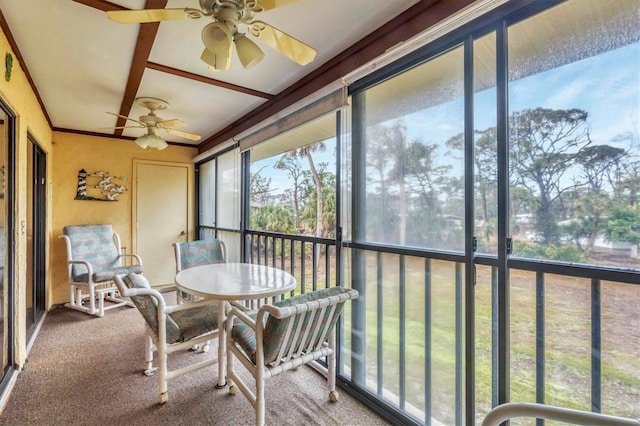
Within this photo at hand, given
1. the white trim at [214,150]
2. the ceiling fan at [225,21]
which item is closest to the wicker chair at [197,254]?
the white trim at [214,150]

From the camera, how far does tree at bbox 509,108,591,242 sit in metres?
1.17

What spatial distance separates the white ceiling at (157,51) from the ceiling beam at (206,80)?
0.06 metres

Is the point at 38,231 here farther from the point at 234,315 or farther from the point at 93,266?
the point at 234,315

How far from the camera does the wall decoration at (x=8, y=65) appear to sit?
189 centimetres

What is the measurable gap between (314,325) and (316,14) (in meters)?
1.70

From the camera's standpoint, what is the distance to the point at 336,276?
218 centimetres

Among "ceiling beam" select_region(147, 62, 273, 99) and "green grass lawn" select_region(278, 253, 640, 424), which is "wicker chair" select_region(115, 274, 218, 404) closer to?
"green grass lawn" select_region(278, 253, 640, 424)

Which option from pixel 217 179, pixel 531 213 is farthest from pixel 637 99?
pixel 217 179

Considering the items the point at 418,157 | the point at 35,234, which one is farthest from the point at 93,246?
the point at 418,157

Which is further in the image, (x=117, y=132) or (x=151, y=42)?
(x=117, y=132)

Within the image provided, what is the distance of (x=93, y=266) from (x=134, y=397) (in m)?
2.49

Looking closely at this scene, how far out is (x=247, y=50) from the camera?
55.4 inches

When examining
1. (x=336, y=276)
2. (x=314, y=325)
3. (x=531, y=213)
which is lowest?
(x=314, y=325)

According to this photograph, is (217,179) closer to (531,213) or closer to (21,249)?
(21,249)
